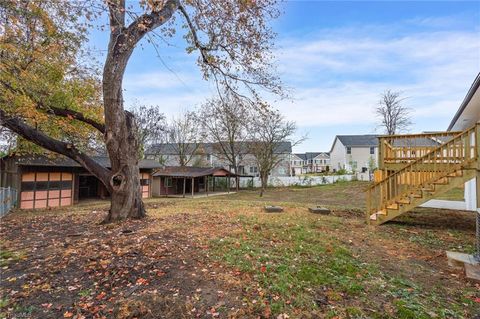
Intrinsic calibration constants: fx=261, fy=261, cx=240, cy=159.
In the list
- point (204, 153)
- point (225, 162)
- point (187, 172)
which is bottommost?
point (187, 172)

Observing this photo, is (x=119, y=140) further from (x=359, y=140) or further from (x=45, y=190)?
(x=359, y=140)

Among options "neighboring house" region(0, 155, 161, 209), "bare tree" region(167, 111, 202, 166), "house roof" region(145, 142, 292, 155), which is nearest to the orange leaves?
"neighboring house" region(0, 155, 161, 209)

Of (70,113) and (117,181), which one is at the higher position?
(70,113)

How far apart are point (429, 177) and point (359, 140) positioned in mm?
36584

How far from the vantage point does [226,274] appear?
140 inches

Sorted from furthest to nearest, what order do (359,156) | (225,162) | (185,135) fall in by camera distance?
1. (359,156)
2. (225,162)
3. (185,135)

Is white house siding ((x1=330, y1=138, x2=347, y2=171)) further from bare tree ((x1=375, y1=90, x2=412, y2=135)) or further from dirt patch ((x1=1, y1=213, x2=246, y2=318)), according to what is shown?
dirt patch ((x1=1, y1=213, x2=246, y2=318))

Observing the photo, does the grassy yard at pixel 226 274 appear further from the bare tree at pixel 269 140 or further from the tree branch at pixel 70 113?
the bare tree at pixel 269 140

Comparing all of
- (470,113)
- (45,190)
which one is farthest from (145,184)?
(470,113)

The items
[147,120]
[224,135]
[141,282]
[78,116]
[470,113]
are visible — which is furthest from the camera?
[224,135]

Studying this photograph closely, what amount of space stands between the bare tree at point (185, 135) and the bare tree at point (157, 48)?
26010mm

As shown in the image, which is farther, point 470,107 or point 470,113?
point 470,113

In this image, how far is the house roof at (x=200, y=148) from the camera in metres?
31.6

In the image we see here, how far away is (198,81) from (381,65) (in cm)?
915
